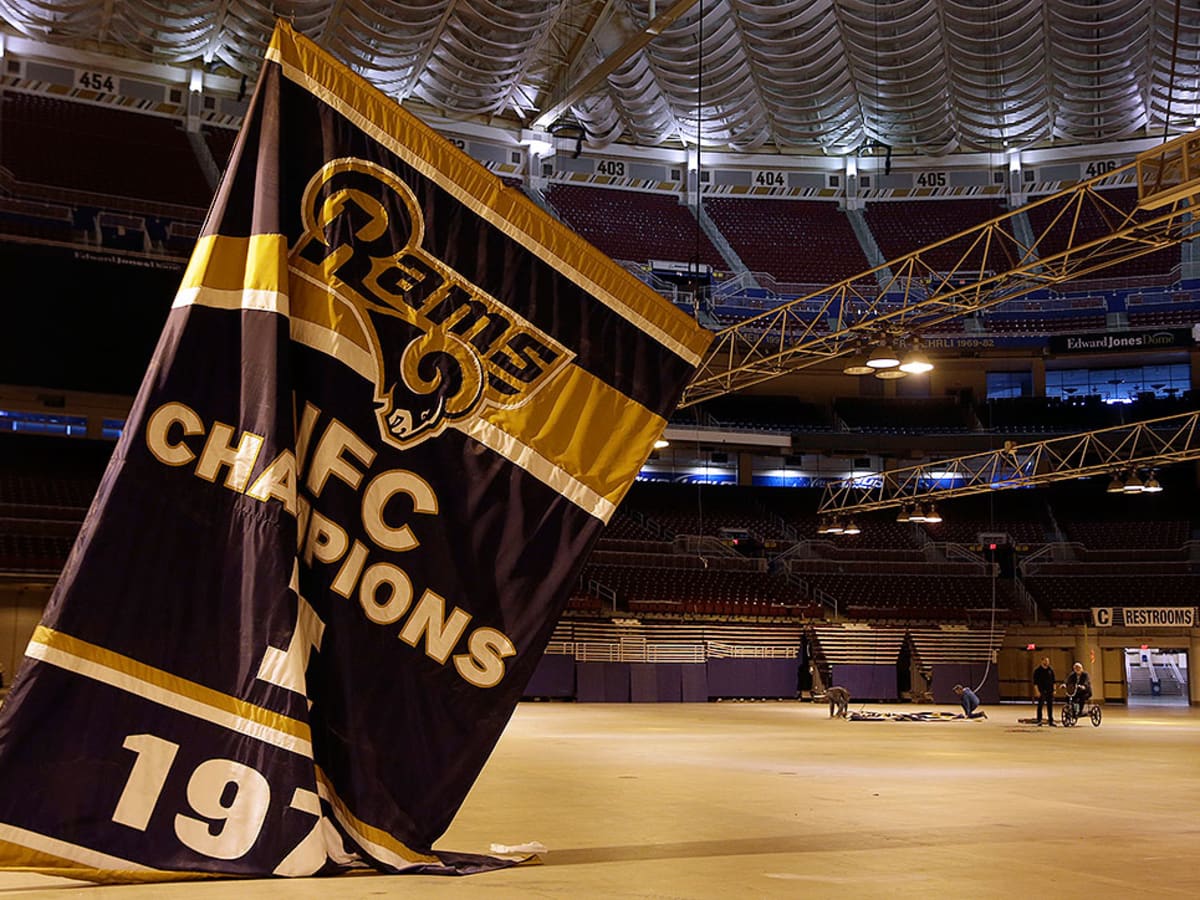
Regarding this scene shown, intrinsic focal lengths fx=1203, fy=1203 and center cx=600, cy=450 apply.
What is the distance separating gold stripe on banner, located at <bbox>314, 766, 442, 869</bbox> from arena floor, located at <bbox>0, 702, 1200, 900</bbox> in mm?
92

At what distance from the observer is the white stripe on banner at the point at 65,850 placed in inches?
174

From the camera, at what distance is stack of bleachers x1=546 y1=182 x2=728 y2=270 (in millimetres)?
45625

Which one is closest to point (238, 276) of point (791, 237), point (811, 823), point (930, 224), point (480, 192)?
point (480, 192)

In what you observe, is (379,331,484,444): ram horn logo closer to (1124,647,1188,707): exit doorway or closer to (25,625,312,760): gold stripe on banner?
(25,625,312,760): gold stripe on banner

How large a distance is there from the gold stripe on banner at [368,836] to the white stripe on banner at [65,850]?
0.75m

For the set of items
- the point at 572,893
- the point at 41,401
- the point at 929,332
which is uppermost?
the point at 929,332

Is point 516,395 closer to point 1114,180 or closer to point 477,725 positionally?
point 477,725

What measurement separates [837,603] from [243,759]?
35.0 meters

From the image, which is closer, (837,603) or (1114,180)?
(837,603)

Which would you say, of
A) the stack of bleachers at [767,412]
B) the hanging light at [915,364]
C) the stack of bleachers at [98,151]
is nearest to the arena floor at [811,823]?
the hanging light at [915,364]

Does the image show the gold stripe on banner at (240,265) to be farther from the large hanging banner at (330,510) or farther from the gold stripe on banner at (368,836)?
the gold stripe on banner at (368,836)

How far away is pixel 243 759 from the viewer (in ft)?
16.0

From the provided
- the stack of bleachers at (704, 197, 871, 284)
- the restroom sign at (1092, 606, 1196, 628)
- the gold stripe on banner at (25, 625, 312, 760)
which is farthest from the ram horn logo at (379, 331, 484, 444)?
the stack of bleachers at (704, 197, 871, 284)

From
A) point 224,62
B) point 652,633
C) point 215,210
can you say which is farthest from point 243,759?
point 224,62
